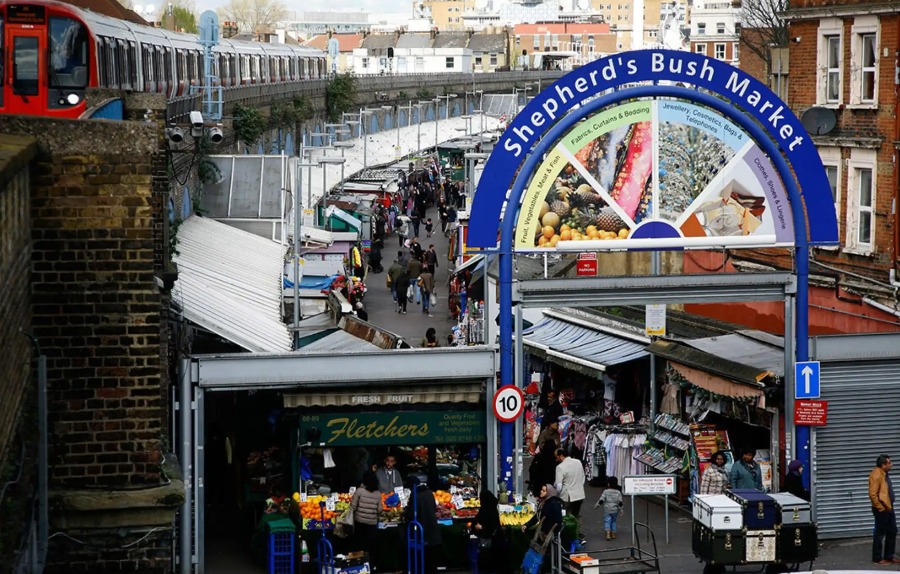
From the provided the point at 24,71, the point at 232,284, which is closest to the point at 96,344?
the point at 24,71

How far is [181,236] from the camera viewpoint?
94.3 ft

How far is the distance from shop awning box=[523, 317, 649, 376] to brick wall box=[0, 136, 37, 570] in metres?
15.2

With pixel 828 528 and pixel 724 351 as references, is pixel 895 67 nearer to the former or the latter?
pixel 724 351

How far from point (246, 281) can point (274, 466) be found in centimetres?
729

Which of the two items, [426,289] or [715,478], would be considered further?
[426,289]

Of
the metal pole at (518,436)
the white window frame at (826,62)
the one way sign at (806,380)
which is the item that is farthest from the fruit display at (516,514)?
the white window frame at (826,62)

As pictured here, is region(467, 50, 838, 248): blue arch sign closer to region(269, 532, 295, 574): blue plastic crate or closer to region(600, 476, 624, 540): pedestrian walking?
region(600, 476, 624, 540): pedestrian walking

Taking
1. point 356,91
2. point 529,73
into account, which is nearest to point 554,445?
point 356,91

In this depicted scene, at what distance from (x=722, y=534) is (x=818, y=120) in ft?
40.6

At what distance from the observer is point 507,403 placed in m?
18.1

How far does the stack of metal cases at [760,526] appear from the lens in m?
16.9

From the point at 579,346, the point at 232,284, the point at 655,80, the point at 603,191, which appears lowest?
the point at 579,346

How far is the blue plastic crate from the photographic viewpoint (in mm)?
17562

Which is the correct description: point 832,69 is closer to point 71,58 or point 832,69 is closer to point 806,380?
point 806,380
